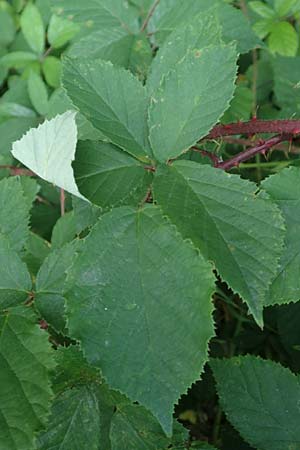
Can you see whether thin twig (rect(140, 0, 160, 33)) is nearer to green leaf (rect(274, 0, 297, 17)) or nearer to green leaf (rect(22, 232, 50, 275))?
green leaf (rect(274, 0, 297, 17))

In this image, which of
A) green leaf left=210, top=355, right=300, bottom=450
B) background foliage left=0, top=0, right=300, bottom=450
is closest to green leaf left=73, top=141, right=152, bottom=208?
background foliage left=0, top=0, right=300, bottom=450

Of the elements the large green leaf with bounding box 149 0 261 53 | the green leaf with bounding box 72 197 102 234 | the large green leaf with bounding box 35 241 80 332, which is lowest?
A: the large green leaf with bounding box 35 241 80 332

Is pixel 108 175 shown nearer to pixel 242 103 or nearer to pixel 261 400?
pixel 261 400

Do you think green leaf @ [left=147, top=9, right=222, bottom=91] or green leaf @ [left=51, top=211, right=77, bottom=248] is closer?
green leaf @ [left=147, top=9, right=222, bottom=91]

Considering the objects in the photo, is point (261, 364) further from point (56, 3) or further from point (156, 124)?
point (56, 3)

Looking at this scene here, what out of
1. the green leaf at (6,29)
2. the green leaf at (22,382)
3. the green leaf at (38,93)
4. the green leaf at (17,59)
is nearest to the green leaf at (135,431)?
the green leaf at (22,382)

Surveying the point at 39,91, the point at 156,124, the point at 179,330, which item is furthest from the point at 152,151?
the point at 39,91
